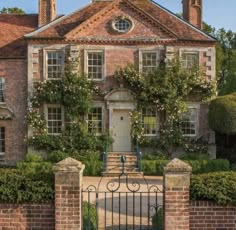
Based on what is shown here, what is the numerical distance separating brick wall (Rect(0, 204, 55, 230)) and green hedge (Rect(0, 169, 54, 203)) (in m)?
0.12

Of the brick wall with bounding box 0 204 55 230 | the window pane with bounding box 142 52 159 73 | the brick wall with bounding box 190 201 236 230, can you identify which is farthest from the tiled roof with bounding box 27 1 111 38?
the brick wall with bounding box 190 201 236 230

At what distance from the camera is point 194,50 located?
26641 mm

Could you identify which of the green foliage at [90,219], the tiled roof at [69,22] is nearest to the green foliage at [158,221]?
the green foliage at [90,219]

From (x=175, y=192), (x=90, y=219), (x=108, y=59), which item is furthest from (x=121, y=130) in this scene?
(x=175, y=192)

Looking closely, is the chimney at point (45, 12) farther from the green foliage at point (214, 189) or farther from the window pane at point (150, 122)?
the green foliage at point (214, 189)

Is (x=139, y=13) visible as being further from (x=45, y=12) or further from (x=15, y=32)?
(x=15, y=32)

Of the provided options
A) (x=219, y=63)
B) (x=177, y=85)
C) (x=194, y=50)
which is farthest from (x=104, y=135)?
(x=219, y=63)

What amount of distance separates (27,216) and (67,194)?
3.13 feet

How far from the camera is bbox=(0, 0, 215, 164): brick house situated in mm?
26422

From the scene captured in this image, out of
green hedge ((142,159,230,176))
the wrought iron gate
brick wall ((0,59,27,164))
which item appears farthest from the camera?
brick wall ((0,59,27,164))

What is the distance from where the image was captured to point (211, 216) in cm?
909

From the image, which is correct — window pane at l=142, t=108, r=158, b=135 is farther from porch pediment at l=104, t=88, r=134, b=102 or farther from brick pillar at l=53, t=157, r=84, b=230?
brick pillar at l=53, t=157, r=84, b=230

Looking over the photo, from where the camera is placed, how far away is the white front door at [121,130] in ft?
87.8

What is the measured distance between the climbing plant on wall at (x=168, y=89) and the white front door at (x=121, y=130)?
0.93 metres
